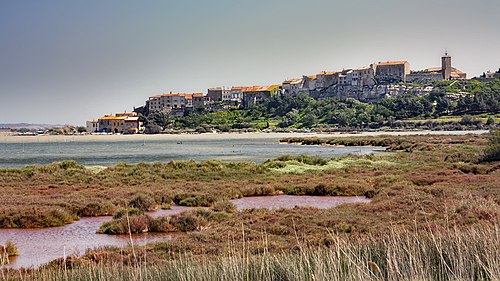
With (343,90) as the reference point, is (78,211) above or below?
below

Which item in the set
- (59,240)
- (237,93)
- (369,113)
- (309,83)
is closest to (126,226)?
(59,240)

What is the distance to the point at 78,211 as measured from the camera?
19.5m

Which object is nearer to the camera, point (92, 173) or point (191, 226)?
point (191, 226)

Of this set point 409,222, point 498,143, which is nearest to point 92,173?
point 409,222

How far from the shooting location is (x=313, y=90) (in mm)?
185250

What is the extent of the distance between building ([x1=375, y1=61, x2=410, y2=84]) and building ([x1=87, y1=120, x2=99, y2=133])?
95530 millimetres

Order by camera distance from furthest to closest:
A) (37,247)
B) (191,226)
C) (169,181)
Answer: (169,181), (191,226), (37,247)

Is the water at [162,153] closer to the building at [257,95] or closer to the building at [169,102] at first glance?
the building at [257,95]

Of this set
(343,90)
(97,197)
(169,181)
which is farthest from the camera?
(343,90)

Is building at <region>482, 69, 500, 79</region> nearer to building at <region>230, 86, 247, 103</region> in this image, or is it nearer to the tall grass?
building at <region>230, 86, 247, 103</region>

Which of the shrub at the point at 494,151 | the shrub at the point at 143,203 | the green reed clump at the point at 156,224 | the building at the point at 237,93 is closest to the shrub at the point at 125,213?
the green reed clump at the point at 156,224

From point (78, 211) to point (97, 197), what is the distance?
2886 millimetres

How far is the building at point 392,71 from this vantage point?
17362cm

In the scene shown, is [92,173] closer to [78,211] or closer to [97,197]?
[97,197]
